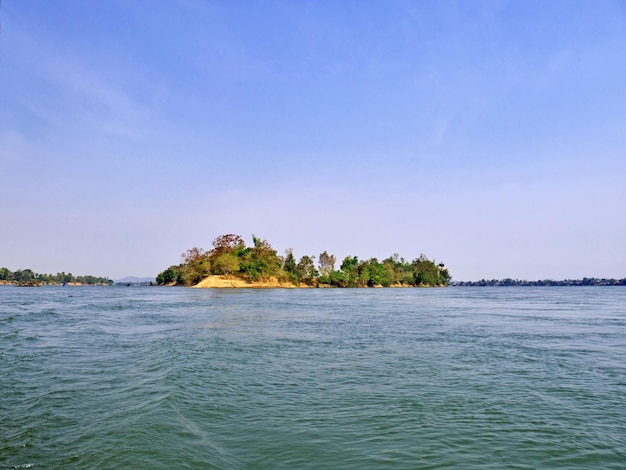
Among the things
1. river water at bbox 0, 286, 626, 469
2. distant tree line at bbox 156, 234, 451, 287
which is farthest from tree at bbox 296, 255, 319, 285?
river water at bbox 0, 286, 626, 469

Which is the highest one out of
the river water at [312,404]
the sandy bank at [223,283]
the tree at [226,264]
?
the tree at [226,264]

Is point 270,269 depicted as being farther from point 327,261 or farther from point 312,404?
point 312,404

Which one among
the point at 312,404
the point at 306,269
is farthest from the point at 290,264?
the point at 312,404

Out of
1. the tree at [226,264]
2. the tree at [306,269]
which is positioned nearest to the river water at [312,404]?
the tree at [226,264]

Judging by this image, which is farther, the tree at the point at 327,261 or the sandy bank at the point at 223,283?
the tree at the point at 327,261

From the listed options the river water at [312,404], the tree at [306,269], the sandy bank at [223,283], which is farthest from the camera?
the tree at [306,269]

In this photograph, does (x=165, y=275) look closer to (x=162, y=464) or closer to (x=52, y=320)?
(x=52, y=320)

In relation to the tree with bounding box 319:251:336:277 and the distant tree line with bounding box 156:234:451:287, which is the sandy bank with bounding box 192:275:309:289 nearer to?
the distant tree line with bounding box 156:234:451:287

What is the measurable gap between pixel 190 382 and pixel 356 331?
1119 cm

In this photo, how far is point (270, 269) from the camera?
11950 centimetres

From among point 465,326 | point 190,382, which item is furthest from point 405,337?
point 190,382

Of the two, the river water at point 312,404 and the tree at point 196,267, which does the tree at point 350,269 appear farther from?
the river water at point 312,404

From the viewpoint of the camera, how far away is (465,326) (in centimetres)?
2222

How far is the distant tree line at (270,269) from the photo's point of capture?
112875 mm
